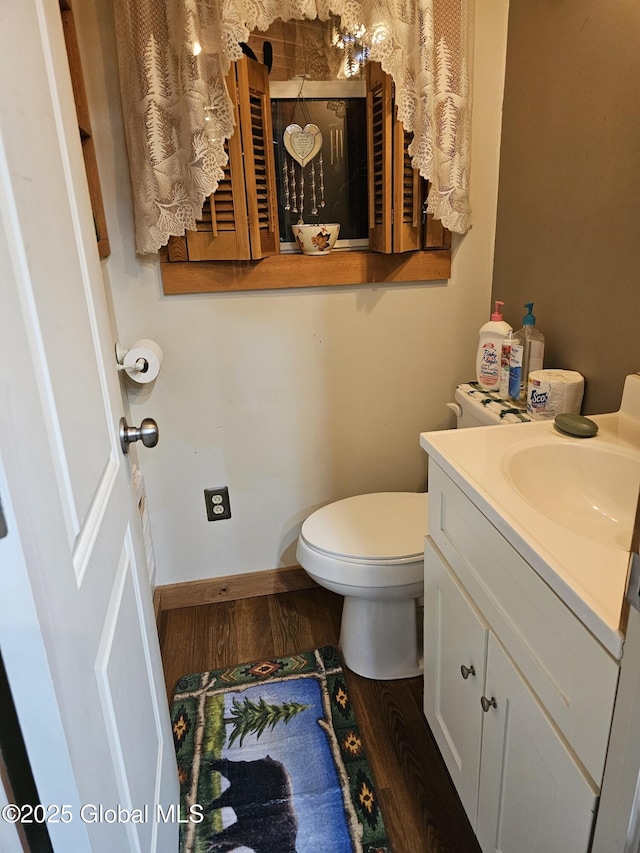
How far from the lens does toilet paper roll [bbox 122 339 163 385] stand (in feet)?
5.49

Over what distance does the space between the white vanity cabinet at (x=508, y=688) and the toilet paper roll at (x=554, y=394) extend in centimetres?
37

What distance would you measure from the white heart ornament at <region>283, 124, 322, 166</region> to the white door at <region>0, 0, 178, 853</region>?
0.95 metres

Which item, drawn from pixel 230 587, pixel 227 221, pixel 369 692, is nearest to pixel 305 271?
pixel 227 221

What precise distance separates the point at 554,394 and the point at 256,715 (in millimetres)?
1155

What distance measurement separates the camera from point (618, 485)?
1.12 metres

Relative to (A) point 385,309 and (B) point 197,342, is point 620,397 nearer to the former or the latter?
(A) point 385,309

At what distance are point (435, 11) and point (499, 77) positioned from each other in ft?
1.03

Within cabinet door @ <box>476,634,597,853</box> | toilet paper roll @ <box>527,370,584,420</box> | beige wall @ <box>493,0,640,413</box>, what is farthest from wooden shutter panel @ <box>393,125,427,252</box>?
cabinet door @ <box>476,634,597,853</box>

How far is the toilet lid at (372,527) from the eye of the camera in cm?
157

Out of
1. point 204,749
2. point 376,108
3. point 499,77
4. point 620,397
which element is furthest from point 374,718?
point 499,77

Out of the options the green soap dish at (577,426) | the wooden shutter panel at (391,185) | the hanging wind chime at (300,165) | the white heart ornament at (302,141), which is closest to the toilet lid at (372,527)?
the green soap dish at (577,426)

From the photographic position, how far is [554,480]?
1.18 metres

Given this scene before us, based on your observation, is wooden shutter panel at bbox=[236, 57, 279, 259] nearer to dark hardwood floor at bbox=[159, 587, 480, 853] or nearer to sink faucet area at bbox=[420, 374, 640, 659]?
sink faucet area at bbox=[420, 374, 640, 659]

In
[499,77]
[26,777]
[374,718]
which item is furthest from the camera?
[499,77]
